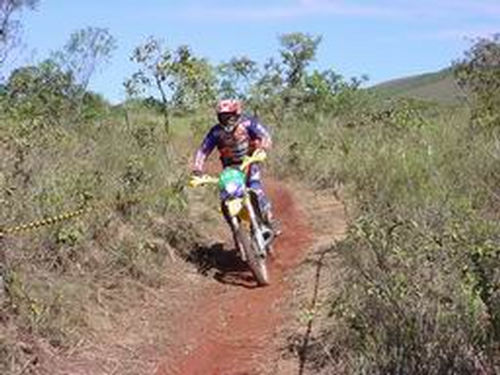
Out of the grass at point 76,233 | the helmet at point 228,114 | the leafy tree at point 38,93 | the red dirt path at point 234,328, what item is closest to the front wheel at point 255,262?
the red dirt path at point 234,328

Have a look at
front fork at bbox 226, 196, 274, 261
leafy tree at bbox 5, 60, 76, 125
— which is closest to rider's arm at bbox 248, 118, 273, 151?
front fork at bbox 226, 196, 274, 261

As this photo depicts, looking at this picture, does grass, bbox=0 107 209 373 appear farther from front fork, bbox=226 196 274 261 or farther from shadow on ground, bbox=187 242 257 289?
front fork, bbox=226 196 274 261

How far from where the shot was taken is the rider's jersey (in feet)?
32.6

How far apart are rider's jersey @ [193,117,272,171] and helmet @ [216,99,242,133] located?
0.05 metres

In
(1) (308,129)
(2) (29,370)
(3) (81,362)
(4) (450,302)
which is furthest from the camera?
(1) (308,129)

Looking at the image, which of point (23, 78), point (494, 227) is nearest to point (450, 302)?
point (494, 227)

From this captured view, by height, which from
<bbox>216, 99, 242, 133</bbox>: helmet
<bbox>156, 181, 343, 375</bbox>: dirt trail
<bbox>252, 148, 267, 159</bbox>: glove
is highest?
<bbox>216, 99, 242, 133</bbox>: helmet

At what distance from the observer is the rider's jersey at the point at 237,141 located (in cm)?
992

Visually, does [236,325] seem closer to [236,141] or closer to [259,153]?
[259,153]

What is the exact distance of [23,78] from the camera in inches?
680

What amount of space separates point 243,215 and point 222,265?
88 cm

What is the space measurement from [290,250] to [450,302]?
17.5 feet

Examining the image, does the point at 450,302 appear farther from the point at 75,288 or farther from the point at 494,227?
the point at 75,288

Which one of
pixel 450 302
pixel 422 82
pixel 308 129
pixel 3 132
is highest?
pixel 3 132
